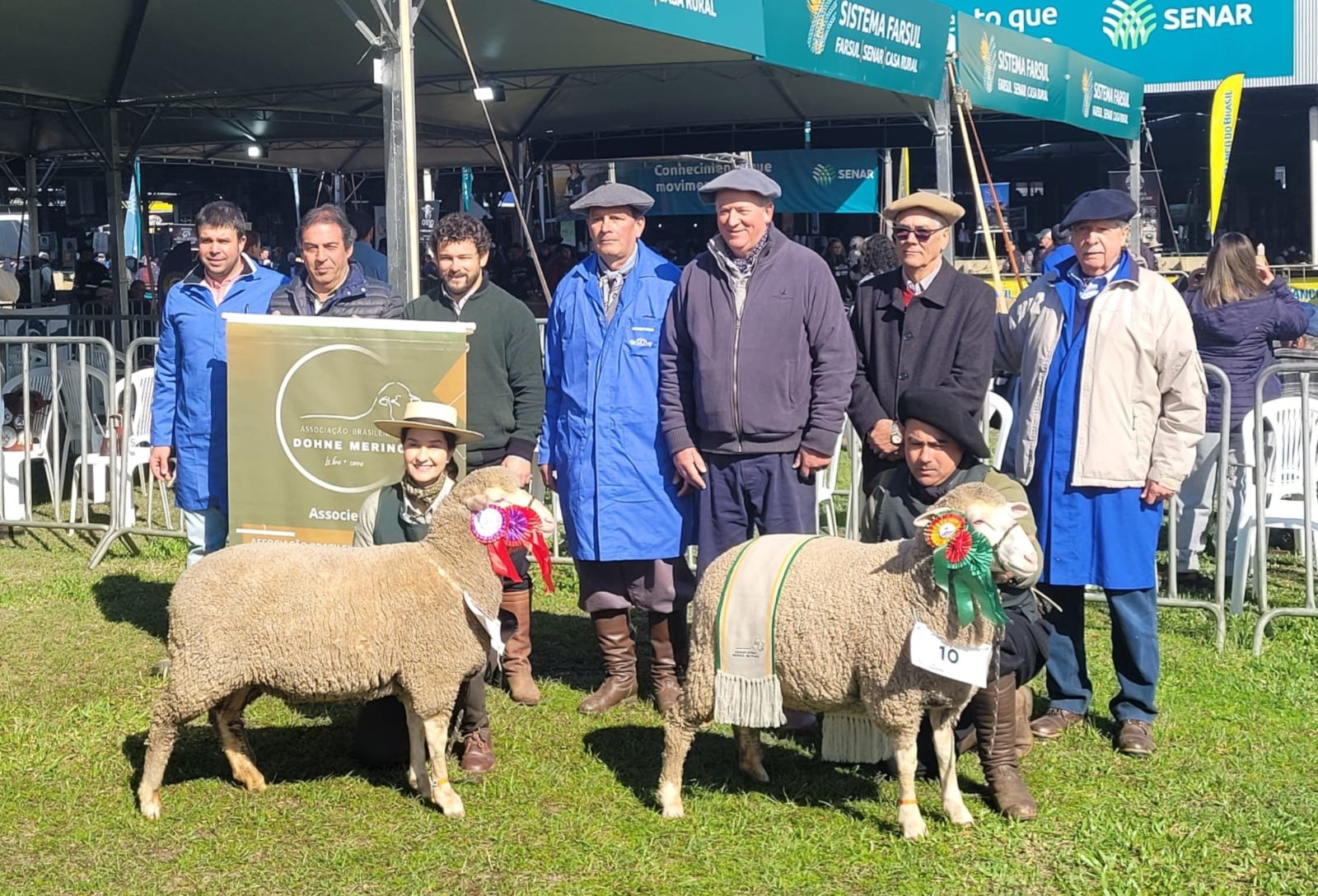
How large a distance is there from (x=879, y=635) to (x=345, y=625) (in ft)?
5.42

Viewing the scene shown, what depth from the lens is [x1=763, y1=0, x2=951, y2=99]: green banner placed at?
35.6 feet

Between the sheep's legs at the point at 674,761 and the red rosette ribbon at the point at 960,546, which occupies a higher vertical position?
the red rosette ribbon at the point at 960,546

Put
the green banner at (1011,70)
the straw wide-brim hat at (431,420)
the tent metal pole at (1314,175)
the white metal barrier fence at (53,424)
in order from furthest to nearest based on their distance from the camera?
the tent metal pole at (1314,175) < the green banner at (1011,70) < the white metal barrier fence at (53,424) < the straw wide-brim hat at (431,420)

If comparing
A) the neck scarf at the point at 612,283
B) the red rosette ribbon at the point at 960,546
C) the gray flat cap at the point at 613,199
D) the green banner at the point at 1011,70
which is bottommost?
the red rosette ribbon at the point at 960,546

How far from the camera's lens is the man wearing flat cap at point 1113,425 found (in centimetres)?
491

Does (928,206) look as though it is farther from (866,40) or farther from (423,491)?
(866,40)

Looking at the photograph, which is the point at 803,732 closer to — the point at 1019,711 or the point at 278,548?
the point at 1019,711

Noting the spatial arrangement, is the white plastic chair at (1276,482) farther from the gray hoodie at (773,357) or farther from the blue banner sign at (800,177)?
the blue banner sign at (800,177)

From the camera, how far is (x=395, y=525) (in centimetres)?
480

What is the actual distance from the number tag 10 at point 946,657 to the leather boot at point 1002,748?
340mm

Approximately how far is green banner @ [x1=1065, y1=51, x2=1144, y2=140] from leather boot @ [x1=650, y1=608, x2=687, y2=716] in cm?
1374

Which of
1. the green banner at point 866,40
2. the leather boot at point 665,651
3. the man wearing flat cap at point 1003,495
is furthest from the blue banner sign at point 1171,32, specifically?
the man wearing flat cap at point 1003,495

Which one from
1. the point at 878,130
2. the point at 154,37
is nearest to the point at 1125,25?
the point at 878,130

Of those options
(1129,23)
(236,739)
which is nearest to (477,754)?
(236,739)
